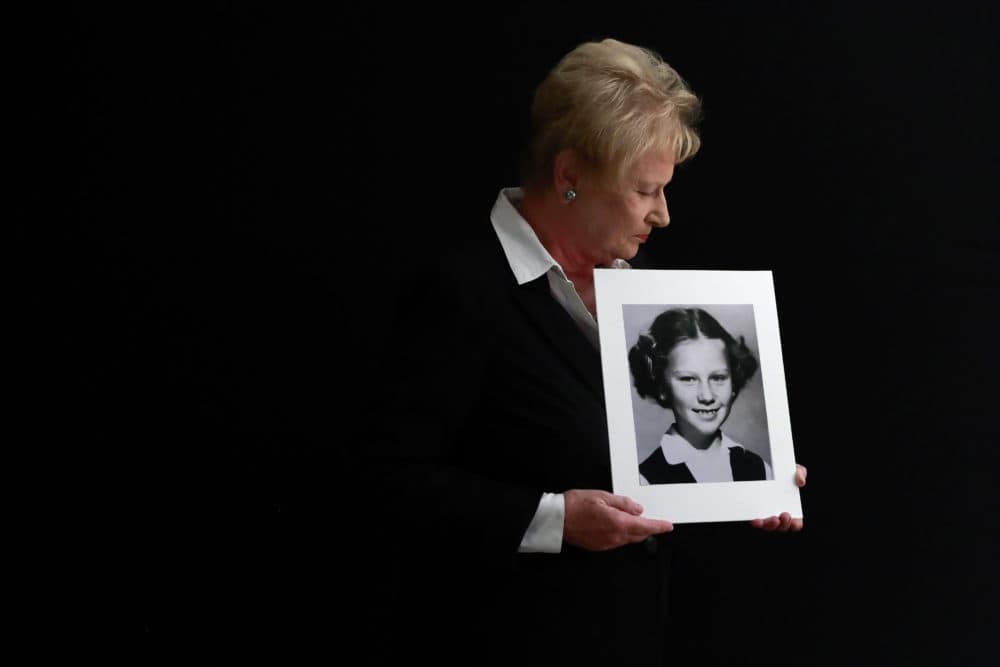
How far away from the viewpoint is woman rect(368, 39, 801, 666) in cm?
120

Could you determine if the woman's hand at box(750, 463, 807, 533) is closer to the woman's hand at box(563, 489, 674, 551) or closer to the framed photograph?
the framed photograph

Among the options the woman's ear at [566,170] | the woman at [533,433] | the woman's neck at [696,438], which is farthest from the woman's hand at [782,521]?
the woman's ear at [566,170]

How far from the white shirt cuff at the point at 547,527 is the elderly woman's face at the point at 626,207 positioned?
376mm

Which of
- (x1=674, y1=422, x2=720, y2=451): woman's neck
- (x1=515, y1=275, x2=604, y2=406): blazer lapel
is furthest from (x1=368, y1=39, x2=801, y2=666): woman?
(x1=674, y1=422, x2=720, y2=451): woman's neck

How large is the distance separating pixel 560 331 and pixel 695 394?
0.67 ft

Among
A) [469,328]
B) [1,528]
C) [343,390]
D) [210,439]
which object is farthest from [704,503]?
[1,528]

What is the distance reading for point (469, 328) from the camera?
124 centimetres

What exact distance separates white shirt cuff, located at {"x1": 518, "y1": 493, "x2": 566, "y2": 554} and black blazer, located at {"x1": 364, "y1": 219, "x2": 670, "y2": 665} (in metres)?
0.02

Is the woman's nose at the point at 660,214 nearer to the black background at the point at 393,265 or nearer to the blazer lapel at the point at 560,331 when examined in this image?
the blazer lapel at the point at 560,331

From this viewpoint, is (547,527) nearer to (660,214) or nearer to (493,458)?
(493,458)

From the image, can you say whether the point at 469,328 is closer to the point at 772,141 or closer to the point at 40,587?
the point at 40,587

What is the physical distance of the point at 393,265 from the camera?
1.78 m

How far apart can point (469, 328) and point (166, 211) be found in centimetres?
72

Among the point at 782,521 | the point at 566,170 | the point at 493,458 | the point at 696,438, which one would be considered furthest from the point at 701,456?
the point at 566,170
